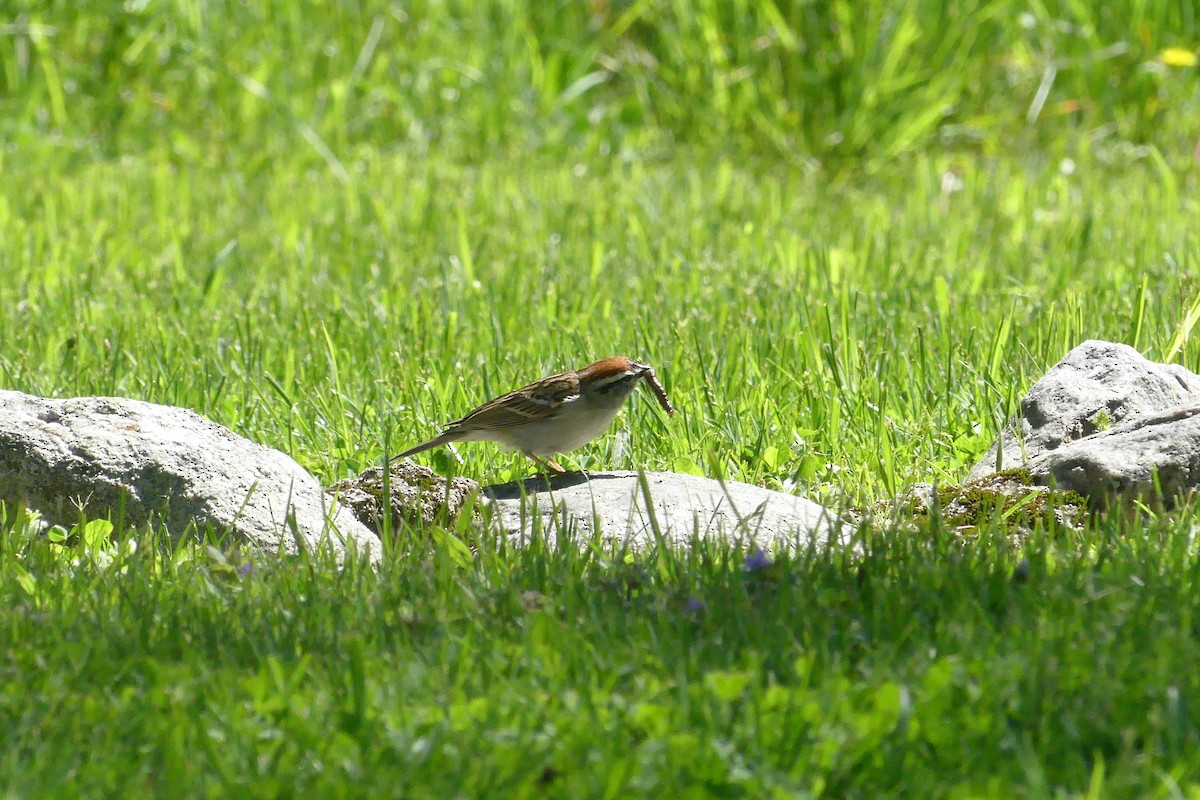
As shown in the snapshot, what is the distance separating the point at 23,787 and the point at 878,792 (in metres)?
1.66

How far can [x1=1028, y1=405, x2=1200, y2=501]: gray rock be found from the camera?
4785 millimetres

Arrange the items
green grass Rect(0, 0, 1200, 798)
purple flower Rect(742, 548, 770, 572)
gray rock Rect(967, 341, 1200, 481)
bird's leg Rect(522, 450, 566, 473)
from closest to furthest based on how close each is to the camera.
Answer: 1. green grass Rect(0, 0, 1200, 798)
2. purple flower Rect(742, 548, 770, 572)
3. gray rock Rect(967, 341, 1200, 481)
4. bird's leg Rect(522, 450, 566, 473)

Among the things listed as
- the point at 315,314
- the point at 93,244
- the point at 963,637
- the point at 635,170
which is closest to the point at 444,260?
the point at 315,314

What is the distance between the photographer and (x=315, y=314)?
295 inches

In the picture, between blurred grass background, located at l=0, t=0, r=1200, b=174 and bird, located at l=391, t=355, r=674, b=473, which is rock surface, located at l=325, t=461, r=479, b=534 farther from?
blurred grass background, located at l=0, t=0, r=1200, b=174

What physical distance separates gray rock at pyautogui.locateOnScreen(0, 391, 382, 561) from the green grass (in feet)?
0.66

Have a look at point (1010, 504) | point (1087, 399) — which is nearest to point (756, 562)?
point (1010, 504)

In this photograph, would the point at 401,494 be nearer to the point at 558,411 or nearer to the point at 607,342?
the point at 558,411

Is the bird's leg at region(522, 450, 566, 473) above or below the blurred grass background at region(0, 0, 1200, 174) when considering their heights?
below

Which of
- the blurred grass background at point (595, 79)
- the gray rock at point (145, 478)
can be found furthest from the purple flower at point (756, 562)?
the blurred grass background at point (595, 79)

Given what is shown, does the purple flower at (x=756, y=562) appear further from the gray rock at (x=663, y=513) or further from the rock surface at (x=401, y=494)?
the rock surface at (x=401, y=494)

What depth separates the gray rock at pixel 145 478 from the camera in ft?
15.9

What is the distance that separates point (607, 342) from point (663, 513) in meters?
2.31

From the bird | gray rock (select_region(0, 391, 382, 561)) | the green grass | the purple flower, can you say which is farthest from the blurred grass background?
the purple flower
